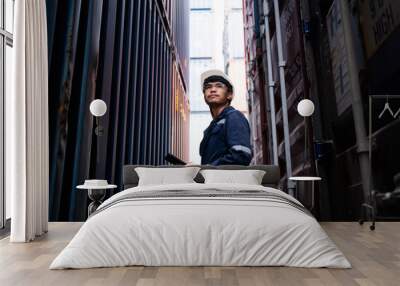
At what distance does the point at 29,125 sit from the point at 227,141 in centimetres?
219

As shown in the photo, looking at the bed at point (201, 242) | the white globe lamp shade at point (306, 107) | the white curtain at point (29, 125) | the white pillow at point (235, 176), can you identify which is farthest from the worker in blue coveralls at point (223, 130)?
the bed at point (201, 242)

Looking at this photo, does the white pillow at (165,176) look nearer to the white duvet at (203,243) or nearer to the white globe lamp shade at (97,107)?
the white globe lamp shade at (97,107)

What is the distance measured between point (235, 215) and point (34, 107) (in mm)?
2018

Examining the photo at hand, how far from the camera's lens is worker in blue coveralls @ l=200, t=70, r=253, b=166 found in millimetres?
4398

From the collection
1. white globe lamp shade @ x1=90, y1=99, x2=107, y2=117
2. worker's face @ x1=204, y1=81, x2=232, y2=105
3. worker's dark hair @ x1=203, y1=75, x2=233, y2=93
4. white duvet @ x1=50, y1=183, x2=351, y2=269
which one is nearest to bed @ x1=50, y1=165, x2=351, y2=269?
white duvet @ x1=50, y1=183, x2=351, y2=269

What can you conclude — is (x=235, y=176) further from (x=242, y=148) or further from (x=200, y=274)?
(x=200, y=274)

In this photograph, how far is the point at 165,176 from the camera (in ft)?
12.4

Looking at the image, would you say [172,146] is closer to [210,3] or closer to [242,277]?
[210,3]

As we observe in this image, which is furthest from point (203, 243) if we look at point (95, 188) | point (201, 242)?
point (95, 188)

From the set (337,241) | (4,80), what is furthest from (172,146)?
(337,241)

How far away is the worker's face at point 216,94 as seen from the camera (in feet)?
15.5

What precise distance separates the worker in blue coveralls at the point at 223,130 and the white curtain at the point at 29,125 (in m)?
1.82

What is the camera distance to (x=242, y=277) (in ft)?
6.80

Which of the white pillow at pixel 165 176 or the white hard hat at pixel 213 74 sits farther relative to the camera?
the white hard hat at pixel 213 74
